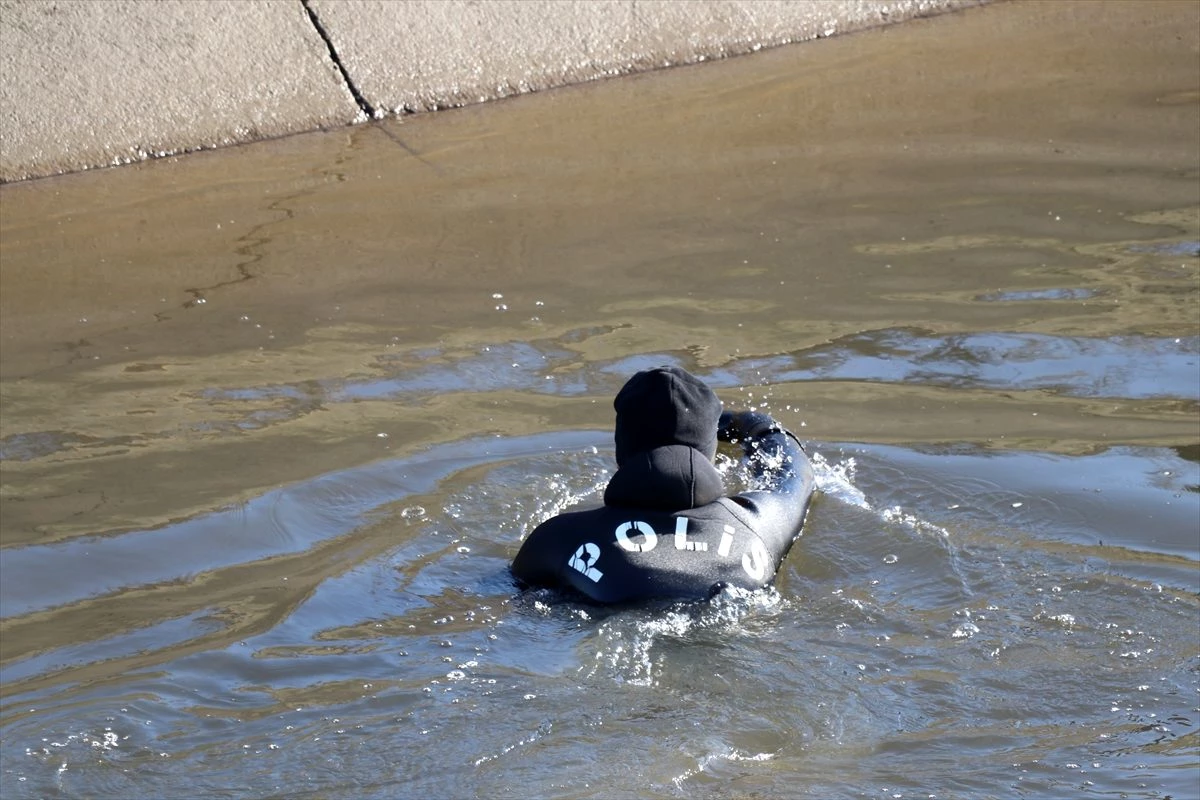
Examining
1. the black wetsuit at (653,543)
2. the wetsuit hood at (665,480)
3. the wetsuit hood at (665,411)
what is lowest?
the black wetsuit at (653,543)

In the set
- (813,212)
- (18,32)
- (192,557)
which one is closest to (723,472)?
(192,557)

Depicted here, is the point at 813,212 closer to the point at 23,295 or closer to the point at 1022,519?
the point at 1022,519

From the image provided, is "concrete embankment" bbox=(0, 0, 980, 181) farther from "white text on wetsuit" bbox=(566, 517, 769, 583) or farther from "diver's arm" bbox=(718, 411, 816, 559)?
"white text on wetsuit" bbox=(566, 517, 769, 583)

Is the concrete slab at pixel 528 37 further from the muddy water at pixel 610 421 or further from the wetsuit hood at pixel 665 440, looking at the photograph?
the wetsuit hood at pixel 665 440

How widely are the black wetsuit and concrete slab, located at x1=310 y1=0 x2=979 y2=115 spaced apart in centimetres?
563

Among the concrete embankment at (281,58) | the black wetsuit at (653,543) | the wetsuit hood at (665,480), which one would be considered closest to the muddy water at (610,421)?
the black wetsuit at (653,543)

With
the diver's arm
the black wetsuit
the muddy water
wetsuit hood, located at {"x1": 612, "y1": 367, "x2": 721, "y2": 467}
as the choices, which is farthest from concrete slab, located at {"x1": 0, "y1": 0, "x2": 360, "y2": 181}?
wetsuit hood, located at {"x1": 612, "y1": 367, "x2": 721, "y2": 467}

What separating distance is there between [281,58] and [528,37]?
162 cm

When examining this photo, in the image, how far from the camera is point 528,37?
10.6 meters

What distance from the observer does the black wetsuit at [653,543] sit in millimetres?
5113

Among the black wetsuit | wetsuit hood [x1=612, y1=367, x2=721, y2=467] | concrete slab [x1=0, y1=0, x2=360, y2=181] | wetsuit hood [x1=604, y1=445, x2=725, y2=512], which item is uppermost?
concrete slab [x1=0, y1=0, x2=360, y2=181]

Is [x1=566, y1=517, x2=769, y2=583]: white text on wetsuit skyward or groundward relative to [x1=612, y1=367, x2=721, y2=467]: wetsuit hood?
groundward

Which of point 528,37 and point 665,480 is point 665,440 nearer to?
point 665,480

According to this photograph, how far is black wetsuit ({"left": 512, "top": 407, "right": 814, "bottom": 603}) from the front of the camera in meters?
5.11
